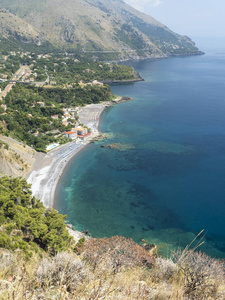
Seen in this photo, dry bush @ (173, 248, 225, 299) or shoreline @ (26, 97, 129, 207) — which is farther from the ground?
dry bush @ (173, 248, 225, 299)

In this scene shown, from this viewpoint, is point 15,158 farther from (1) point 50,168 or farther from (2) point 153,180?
(2) point 153,180

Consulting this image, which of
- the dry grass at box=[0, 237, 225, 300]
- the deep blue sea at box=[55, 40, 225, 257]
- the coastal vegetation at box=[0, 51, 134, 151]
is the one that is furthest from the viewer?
the coastal vegetation at box=[0, 51, 134, 151]

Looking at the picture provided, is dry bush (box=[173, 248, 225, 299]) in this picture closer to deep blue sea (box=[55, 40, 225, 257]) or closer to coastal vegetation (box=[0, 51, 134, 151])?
deep blue sea (box=[55, 40, 225, 257])

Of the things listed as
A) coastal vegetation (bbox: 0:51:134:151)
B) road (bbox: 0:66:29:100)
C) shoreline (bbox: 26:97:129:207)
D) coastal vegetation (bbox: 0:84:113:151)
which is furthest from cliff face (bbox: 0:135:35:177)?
road (bbox: 0:66:29:100)

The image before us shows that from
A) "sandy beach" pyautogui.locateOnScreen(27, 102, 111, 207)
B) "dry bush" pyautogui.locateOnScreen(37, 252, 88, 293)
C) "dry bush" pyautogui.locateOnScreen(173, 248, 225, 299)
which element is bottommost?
"sandy beach" pyautogui.locateOnScreen(27, 102, 111, 207)

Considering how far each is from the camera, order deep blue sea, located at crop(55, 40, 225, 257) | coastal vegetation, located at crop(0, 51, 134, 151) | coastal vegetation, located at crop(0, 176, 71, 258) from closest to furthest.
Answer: coastal vegetation, located at crop(0, 176, 71, 258), deep blue sea, located at crop(55, 40, 225, 257), coastal vegetation, located at crop(0, 51, 134, 151)

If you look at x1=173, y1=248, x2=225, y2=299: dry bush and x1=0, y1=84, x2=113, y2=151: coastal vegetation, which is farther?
x1=0, y1=84, x2=113, y2=151: coastal vegetation
